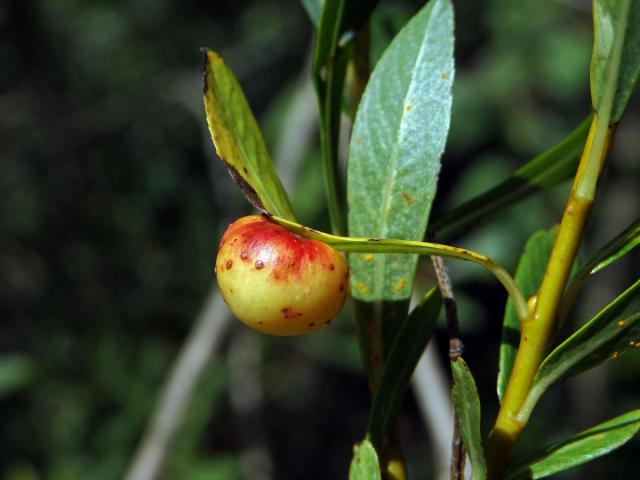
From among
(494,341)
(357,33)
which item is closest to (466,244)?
(494,341)

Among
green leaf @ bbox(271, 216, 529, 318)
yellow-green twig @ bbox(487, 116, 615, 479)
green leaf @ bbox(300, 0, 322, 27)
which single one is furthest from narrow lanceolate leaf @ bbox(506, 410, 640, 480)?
green leaf @ bbox(300, 0, 322, 27)

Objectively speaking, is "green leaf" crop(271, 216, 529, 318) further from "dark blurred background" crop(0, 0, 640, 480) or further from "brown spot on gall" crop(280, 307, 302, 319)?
"dark blurred background" crop(0, 0, 640, 480)

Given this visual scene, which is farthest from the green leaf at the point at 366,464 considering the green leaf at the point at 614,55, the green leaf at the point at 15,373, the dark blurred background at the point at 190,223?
the green leaf at the point at 15,373

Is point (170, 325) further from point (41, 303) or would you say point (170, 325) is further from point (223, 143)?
point (223, 143)

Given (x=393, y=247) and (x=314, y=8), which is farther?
(x=314, y=8)

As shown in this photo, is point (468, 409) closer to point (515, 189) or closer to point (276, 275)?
point (276, 275)

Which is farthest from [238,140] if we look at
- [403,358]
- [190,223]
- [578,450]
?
[190,223]
